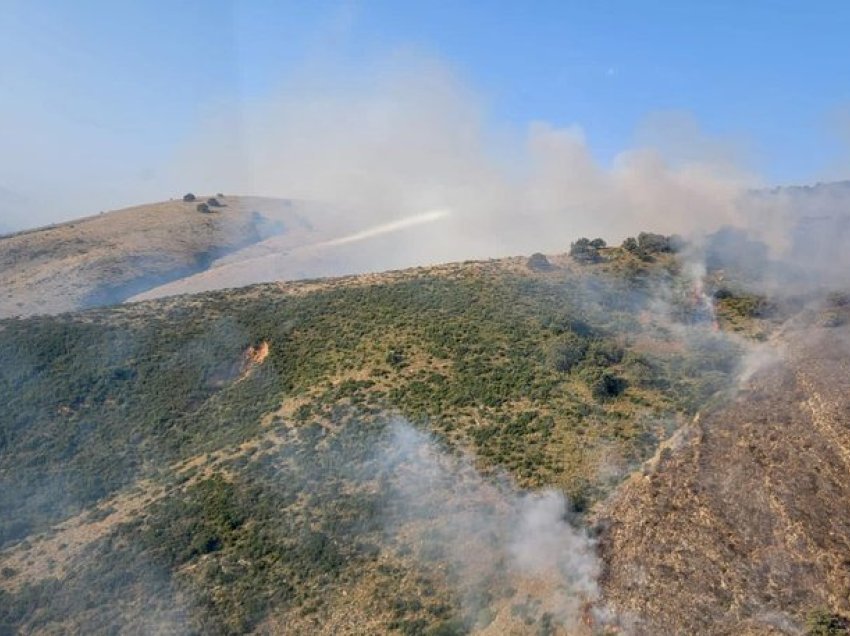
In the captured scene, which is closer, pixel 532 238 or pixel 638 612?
pixel 638 612

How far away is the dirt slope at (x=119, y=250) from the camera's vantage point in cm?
7669

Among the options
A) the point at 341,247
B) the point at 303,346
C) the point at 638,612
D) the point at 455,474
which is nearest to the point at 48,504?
the point at 303,346

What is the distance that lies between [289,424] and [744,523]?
2268 cm

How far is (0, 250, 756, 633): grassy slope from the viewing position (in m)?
27.3

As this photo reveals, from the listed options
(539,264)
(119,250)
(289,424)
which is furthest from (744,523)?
(119,250)

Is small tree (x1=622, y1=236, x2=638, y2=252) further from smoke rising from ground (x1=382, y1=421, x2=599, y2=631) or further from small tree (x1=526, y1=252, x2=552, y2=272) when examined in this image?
smoke rising from ground (x1=382, y1=421, x2=599, y2=631)

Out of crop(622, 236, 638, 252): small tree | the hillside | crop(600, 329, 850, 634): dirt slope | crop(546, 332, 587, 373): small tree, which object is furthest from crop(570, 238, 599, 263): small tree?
crop(600, 329, 850, 634): dirt slope

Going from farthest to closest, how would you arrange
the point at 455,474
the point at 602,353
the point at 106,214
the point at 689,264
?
1. the point at 106,214
2. the point at 689,264
3. the point at 602,353
4. the point at 455,474

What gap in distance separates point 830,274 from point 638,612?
3982cm

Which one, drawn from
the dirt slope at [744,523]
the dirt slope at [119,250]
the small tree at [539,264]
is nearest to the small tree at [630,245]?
the small tree at [539,264]

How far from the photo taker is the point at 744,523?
2514cm

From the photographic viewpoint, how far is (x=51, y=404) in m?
41.3

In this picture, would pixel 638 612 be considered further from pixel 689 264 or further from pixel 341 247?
pixel 341 247

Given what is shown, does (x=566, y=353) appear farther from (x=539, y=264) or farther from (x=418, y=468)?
(x=539, y=264)
